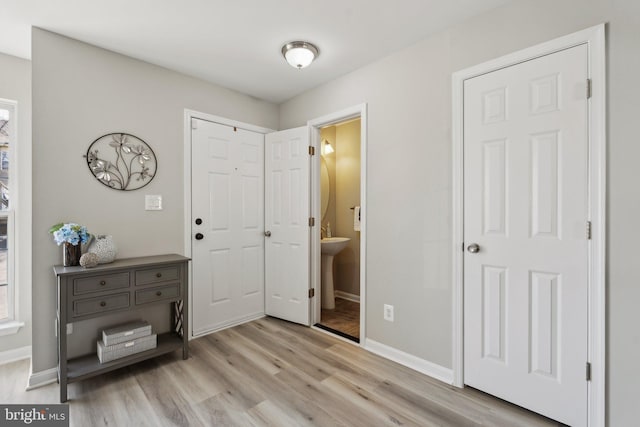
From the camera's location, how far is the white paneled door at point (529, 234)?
1597 millimetres

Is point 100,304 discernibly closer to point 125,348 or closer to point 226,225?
point 125,348

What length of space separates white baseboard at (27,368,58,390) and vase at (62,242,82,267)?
2.47 ft


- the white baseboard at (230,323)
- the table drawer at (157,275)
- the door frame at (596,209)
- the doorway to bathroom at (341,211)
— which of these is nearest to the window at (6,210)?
the table drawer at (157,275)

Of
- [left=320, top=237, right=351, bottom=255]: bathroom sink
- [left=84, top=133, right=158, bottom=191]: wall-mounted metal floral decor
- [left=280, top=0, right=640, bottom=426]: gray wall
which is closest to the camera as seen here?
[left=280, top=0, right=640, bottom=426]: gray wall

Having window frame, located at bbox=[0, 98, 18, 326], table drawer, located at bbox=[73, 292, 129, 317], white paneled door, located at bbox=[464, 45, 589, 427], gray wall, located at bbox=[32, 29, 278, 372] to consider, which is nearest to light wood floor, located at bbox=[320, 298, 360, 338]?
white paneled door, located at bbox=[464, 45, 589, 427]

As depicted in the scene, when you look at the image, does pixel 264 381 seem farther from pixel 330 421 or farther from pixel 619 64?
pixel 619 64

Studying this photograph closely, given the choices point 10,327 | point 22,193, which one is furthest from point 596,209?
point 10,327

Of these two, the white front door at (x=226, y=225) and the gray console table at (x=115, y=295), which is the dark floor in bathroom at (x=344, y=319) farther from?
the gray console table at (x=115, y=295)

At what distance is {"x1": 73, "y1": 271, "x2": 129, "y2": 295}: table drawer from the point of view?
1953 mm

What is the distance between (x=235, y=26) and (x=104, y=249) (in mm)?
1833

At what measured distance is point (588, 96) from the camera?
1.55 metres

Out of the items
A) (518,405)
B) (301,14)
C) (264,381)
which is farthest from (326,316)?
(301,14)

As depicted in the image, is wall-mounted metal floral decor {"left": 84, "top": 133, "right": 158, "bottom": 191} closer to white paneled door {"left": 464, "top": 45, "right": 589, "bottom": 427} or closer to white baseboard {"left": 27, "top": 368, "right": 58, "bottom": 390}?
white baseboard {"left": 27, "top": 368, "right": 58, "bottom": 390}

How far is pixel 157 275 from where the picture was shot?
2281mm
